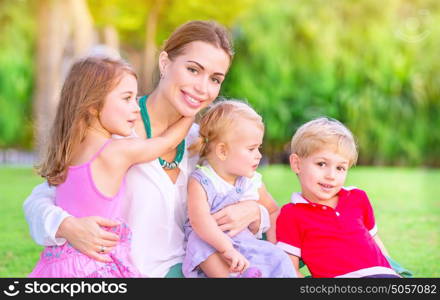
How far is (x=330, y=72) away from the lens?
8609 millimetres

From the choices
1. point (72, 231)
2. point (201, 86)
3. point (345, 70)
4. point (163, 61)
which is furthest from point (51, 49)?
point (72, 231)

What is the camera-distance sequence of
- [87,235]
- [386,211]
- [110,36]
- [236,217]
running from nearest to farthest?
1. [87,235]
2. [236,217]
3. [386,211]
4. [110,36]

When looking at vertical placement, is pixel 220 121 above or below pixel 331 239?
above

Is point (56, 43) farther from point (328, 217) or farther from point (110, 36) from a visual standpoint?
point (328, 217)

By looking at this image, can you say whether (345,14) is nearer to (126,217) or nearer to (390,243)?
(390,243)

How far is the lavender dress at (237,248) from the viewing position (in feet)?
5.57

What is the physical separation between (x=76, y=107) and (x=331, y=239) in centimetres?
74

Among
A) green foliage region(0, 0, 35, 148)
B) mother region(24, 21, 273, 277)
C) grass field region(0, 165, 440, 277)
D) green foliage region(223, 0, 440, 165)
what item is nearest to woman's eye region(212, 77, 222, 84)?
mother region(24, 21, 273, 277)

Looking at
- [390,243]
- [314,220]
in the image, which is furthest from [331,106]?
[314,220]

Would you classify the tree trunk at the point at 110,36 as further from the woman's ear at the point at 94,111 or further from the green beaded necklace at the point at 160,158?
the woman's ear at the point at 94,111

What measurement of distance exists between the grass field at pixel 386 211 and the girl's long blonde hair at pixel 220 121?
115cm

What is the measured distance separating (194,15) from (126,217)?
8052 mm

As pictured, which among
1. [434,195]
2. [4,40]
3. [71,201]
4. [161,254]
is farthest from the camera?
[4,40]

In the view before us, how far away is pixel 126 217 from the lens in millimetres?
1779
